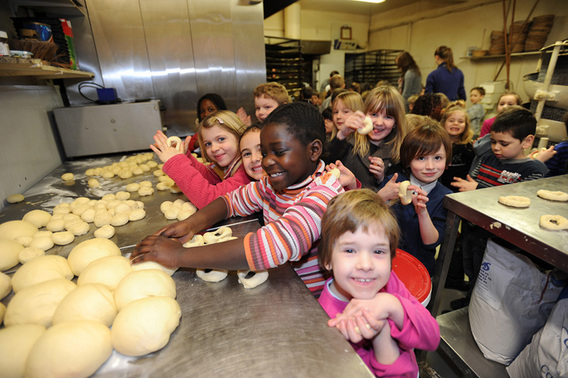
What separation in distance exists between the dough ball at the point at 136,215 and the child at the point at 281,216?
1.21 ft

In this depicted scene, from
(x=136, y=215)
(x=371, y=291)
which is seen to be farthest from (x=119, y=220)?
(x=371, y=291)

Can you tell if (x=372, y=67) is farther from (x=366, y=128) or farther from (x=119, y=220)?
(x=119, y=220)

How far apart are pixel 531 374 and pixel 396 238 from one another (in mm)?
919

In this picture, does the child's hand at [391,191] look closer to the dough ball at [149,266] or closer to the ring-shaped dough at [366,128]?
the ring-shaped dough at [366,128]

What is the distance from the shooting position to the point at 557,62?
301 centimetres

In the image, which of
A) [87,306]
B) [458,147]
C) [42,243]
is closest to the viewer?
[87,306]

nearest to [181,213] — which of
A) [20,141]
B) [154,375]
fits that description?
[154,375]

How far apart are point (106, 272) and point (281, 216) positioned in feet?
1.90

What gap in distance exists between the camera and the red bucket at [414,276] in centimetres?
111

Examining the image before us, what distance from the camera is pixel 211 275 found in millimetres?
872

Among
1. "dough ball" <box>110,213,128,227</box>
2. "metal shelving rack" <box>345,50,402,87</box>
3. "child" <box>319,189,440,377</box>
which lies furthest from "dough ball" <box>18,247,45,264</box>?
"metal shelving rack" <box>345,50,402,87</box>

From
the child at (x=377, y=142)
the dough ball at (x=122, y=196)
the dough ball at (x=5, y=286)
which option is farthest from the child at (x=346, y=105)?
the dough ball at (x=5, y=286)

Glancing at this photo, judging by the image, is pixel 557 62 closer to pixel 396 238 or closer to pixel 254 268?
pixel 396 238

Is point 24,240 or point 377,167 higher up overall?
point 377,167
